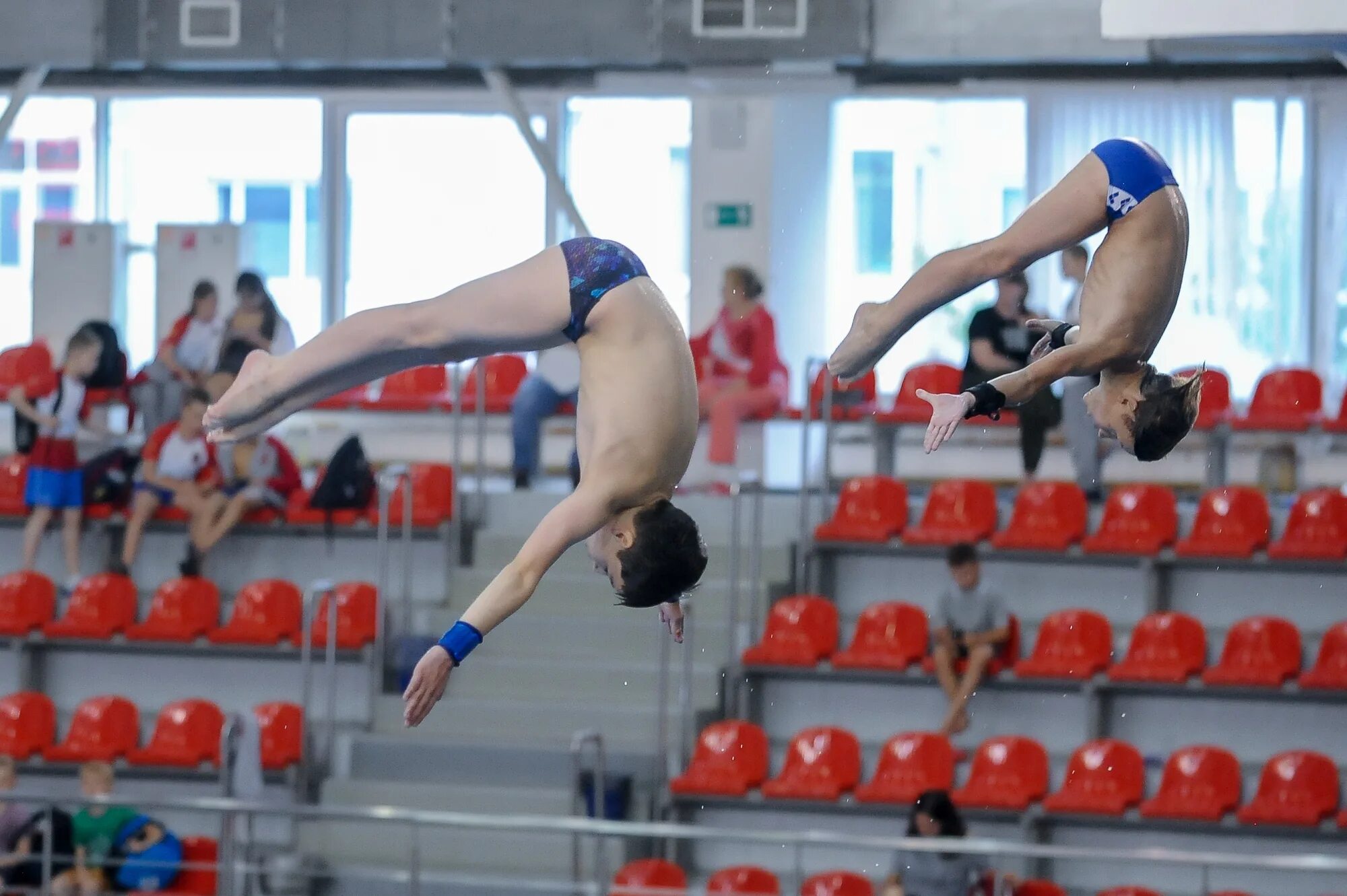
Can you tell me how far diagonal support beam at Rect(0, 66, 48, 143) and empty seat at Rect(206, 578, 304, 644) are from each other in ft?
10.1

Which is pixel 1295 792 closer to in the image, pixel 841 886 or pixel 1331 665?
pixel 1331 665

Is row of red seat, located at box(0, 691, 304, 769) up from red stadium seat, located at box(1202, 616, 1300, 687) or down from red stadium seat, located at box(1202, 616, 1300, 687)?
down

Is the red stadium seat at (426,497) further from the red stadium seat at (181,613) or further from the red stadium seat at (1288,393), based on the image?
the red stadium seat at (1288,393)

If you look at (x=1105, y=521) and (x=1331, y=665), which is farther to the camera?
(x=1105, y=521)

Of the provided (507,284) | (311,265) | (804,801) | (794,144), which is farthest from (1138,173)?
→ (311,265)

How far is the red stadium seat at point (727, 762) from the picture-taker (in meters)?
8.30

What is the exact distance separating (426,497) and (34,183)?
4456 millimetres

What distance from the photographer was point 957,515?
30.1ft

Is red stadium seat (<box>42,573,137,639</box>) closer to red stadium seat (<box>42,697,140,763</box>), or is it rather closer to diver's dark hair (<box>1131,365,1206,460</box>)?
red stadium seat (<box>42,697,140,763</box>)

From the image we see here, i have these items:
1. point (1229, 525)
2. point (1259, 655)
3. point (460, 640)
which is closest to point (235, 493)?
point (1229, 525)

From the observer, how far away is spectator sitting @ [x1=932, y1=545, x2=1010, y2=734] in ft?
27.6

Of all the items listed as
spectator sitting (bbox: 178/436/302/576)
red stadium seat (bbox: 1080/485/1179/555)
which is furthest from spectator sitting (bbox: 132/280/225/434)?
red stadium seat (bbox: 1080/485/1179/555)

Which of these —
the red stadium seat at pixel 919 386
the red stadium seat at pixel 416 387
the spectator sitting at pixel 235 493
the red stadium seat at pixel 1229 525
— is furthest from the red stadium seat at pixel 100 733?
the red stadium seat at pixel 1229 525

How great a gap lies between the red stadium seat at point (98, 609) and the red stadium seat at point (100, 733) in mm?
431
